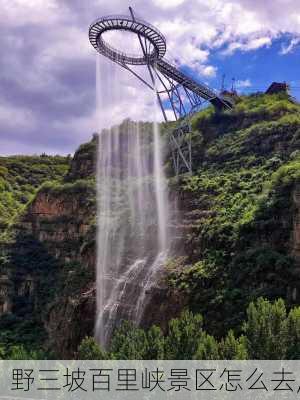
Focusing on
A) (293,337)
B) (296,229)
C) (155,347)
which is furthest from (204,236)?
(293,337)

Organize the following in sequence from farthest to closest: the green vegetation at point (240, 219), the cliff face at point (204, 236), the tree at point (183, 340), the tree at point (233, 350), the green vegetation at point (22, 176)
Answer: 1. the green vegetation at point (22, 176)
2. the cliff face at point (204, 236)
3. the green vegetation at point (240, 219)
4. the tree at point (183, 340)
5. the tree at point (233, 350)

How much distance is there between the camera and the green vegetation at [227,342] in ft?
89.9

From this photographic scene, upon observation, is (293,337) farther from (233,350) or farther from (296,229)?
(296,229)

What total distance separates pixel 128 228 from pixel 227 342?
1052 inches

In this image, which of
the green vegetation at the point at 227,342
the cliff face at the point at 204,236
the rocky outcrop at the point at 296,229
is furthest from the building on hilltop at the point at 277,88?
the green vegetation at the point at 227,342

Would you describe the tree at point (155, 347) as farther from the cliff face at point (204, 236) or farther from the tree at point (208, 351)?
the cliff face at point (204, 236)

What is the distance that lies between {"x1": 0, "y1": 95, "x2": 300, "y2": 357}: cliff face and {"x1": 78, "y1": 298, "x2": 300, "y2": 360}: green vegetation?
5515 mm

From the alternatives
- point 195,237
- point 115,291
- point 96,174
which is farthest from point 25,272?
point 195,237

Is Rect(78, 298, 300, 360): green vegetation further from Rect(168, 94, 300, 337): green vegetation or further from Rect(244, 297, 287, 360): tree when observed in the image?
Rect(168, 94, 300, 337): green vegetation

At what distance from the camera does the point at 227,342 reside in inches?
1086

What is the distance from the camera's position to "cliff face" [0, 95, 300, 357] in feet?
122

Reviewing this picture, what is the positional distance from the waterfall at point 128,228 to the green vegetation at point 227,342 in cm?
1065

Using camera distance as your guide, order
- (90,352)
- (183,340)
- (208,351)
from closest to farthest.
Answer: (208,351) → (183,340) → (90,352)

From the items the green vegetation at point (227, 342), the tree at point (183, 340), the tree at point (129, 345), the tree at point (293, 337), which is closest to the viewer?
the tree at point (293, 337)
